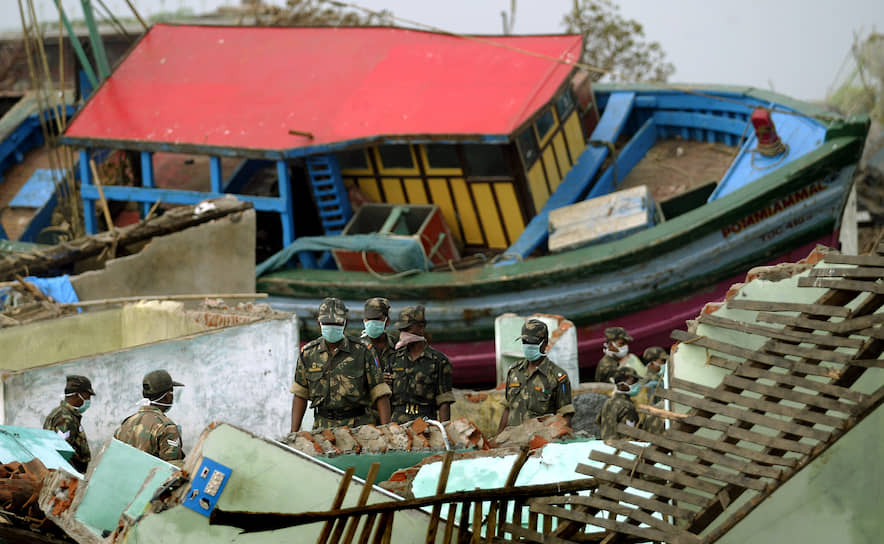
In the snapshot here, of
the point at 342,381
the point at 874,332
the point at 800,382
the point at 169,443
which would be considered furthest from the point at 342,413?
the point at 874,332

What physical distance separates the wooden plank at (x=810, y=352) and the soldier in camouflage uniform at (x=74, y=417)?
438 centimetres

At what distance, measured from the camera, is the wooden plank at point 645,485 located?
449 cm

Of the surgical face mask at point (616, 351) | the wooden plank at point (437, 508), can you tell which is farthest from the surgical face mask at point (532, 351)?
the wooden plank at point (437, 508)

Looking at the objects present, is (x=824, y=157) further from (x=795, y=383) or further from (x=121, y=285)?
(x=121, y=285)

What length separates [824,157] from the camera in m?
9.99

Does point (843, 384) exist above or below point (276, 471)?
above

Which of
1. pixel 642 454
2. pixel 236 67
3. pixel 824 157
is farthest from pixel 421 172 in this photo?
pixel 642 454

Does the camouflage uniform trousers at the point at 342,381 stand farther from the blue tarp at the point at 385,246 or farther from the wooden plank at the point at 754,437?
the blue tarp at the point at 385,246

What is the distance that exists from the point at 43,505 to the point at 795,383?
3437mm

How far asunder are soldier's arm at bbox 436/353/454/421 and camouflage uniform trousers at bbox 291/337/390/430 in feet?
1.46

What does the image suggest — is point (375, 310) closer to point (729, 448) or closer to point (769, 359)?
point (769, 359)

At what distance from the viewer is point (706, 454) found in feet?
15.0

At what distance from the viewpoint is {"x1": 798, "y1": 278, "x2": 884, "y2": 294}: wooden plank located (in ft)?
15.2

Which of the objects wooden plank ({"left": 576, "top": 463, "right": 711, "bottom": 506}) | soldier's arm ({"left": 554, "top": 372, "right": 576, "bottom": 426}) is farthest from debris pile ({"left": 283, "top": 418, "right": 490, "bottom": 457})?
wooden plank ({"left": 576, "top": 463, "right": 711, "bottom": 506})
